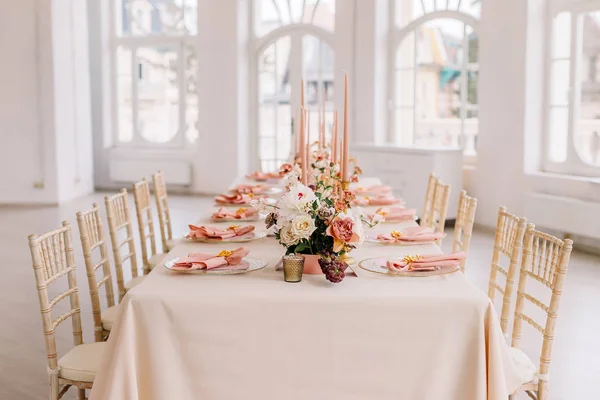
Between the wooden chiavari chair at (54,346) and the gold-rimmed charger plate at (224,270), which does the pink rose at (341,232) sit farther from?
the wooden chiavari chair at (54,346)

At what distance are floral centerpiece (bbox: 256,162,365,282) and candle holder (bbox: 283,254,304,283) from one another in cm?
6

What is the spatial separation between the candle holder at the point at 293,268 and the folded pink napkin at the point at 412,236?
0.89 meters

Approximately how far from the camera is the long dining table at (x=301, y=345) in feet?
8.33

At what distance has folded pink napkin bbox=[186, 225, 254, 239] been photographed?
11.7 ft

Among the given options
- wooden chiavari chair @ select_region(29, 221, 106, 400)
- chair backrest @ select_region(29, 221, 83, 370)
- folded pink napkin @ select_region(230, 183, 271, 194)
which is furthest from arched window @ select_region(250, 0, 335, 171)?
wooden chiavari chair @ select_region(29, 221, 106, 400)

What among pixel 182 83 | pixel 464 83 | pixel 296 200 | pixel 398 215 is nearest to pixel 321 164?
pixel 398 215

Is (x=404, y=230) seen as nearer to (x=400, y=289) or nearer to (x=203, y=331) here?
(x=400, y=289)

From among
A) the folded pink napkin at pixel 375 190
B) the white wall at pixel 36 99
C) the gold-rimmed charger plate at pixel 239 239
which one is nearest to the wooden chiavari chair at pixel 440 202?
the folded pink napkin at pixel 375 190

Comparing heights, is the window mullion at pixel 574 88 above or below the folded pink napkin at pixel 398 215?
above

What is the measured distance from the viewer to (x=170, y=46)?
12.1 metres

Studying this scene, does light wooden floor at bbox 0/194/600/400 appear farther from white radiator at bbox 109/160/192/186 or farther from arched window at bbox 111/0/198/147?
arched window at bbox 111/0/198/147

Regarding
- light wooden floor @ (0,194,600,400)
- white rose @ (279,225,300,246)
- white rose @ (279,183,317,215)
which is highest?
white rose @ (279,183,317,215)

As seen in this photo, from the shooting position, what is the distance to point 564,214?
7.55m

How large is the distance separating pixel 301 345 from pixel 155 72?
33.4 feet
